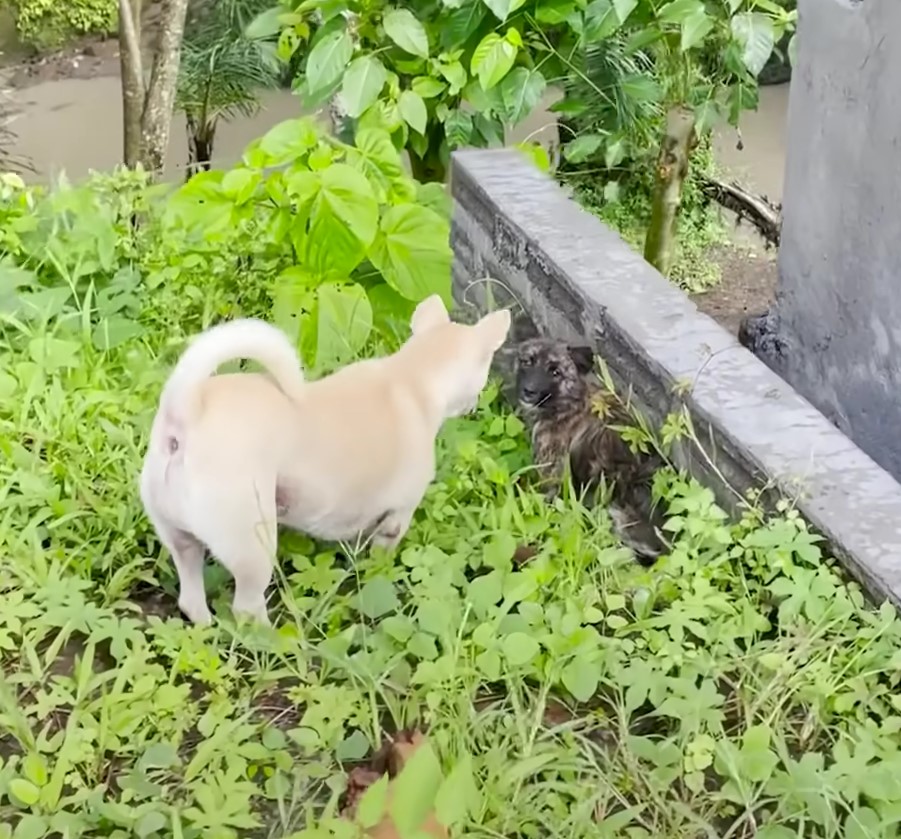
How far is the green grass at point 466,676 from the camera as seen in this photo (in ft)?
5.84

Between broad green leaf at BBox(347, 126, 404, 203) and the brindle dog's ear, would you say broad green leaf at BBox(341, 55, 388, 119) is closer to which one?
broad green leaf at BBox(347, 126, 404, 203)

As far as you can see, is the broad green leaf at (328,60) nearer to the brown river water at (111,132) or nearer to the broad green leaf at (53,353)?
the broad green leaf at (53,353)

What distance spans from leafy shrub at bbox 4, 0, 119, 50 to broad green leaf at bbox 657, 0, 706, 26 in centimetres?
467

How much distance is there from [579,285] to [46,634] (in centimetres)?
140

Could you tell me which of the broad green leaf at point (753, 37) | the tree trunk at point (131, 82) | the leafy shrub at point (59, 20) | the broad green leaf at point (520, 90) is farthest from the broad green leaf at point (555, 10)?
the leafy shrub at point (59, 20)

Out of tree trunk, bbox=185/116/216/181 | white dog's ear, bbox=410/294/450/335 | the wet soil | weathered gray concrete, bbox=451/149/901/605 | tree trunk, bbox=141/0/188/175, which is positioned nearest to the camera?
weathered gray concrete, bbox=451/149/901/605

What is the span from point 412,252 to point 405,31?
0.99 meters

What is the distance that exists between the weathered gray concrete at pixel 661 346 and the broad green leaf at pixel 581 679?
0.49m

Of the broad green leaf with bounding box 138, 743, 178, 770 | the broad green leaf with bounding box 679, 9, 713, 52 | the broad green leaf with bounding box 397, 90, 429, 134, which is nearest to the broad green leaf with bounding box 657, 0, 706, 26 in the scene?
the broad green leaf with bounding box 679, 9, 713, 52

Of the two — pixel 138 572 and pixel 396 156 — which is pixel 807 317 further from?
pixel 138 572

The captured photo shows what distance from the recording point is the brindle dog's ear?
2662 millimetres

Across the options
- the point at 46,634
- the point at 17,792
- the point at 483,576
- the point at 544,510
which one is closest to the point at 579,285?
the point at 544,510

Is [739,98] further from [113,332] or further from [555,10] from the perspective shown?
[113,332]

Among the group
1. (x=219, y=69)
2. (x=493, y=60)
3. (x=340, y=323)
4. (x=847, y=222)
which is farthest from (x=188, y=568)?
(x=219, y=69)
